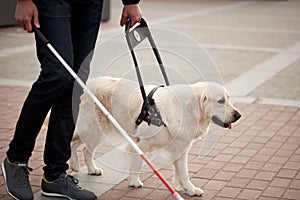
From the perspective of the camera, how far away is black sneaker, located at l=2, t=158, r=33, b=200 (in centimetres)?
433

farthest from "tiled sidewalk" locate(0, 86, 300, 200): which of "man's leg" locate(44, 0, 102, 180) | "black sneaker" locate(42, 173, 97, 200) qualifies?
"man's leg" locate(44, 0, 102, 180)

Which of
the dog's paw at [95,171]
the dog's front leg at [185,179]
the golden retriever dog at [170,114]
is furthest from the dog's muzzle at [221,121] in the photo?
the dog's paw at [95,171]

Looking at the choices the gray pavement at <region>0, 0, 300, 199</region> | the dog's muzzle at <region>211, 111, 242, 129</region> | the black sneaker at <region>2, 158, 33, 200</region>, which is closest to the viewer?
the black sneaker at <region>2, 158, 33, 200</region>

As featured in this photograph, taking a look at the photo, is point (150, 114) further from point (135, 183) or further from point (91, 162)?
Result: point (91, 162)

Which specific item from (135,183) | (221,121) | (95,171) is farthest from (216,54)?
(221,121)

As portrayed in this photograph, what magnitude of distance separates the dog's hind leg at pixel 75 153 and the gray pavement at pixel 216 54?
8 cm

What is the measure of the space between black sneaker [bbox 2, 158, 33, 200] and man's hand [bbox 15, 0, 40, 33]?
94cm

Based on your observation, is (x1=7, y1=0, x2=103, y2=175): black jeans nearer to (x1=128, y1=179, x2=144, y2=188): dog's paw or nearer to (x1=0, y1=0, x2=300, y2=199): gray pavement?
(x1=0, y1=0, x2=300, y2=199): gray pavement

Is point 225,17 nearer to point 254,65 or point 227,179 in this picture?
point 254,65

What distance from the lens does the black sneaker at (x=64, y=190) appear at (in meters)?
4.49

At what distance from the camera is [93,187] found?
4.88 metres

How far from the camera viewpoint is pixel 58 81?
162 inches

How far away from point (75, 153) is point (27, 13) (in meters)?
1.43

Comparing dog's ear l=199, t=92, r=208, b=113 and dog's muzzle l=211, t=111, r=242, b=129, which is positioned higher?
dog's ear l=199, t=92, r=208, b=113
